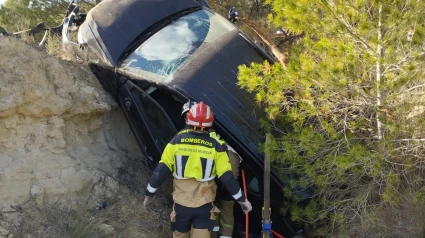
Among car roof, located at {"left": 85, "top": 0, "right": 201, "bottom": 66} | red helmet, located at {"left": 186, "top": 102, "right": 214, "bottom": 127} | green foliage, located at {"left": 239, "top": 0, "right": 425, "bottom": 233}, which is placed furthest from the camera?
car roof, located at {"left": 85, "top": 0, "right": 201, "bottom": 66}

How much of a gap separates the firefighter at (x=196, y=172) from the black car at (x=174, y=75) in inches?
9.8

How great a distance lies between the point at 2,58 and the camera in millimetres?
3900

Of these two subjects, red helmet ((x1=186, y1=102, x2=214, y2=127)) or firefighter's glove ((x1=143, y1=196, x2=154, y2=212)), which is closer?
red helmet ((x1=186, y1=102, x2=214, y2=127))

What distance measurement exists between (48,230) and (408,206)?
9.38 feet

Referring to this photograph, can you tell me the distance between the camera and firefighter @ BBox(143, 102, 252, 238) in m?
3.66

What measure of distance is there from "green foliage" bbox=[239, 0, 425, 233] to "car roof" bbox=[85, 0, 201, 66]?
1446mm

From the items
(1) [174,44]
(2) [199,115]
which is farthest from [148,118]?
(1) [174,44]

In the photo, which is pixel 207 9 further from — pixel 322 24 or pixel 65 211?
pixel 65 211

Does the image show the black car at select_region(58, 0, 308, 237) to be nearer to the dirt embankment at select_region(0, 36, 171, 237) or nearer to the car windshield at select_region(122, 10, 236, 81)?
the car windshield at select_region(122, 10, 236, 81)

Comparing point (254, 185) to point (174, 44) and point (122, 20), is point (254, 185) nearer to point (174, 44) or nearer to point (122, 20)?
point (174, 44)

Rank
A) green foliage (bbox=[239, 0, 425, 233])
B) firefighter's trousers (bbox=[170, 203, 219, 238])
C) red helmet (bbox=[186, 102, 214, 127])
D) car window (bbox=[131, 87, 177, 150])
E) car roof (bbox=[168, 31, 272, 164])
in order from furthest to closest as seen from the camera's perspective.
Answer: car window (bbox=[131, 87, 177, 150]) < car roof (bbox=[168, 31, 272, 164]) < firefighter's trousers (bbox=[170, 203, 219, 238]) < red helmet (bbox=[186, 102, 214, 127]) < green foliage (bbox=[239, 0, 425, 233])

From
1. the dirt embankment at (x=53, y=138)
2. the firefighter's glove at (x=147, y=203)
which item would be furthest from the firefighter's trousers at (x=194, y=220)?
the dirt embankment at (x=53, y=138)

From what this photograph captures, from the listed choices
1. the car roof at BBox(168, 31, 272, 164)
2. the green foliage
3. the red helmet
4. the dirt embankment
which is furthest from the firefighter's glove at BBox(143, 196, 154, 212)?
the green foliage

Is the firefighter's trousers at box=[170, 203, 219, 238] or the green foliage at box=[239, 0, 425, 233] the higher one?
the green foliage at box=[239, 0, 425, 233]
